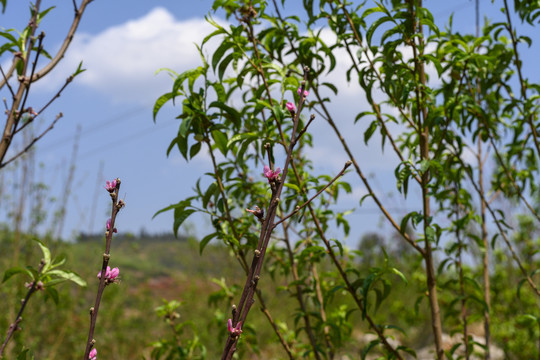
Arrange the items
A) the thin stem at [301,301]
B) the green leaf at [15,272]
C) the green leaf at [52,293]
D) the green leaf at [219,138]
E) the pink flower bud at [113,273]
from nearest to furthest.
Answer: the pink flower bud at [113,273] < the green leaf at [15,272] < the green leaf at [52,293] < the green leaf at [219,138] < the thin stem at [301,301]

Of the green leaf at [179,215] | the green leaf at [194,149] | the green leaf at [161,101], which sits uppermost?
the green leaf at [161,101]

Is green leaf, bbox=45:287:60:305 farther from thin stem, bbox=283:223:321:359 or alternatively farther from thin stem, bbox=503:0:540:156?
thin stem, bbox=503:0:540:156

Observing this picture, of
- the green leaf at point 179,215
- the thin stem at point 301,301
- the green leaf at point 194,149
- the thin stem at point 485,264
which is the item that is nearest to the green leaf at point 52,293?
the green leaf at point 179,215

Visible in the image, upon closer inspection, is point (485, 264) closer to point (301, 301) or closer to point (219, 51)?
point (301, 301)

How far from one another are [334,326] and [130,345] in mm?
6544

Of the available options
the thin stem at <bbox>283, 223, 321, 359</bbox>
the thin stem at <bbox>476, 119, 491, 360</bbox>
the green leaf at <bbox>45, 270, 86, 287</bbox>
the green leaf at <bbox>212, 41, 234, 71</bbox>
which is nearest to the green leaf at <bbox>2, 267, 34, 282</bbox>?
the green leaf at <bbox>45, 270, 86, 287</bbox>

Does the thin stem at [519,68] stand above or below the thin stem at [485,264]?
above

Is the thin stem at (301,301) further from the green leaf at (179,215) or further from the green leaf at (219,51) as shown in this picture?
the green leaf at (219,51)

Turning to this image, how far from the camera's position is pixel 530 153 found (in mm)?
2775

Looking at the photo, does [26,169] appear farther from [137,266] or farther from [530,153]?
[137,266]

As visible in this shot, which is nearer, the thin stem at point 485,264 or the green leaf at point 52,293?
the green leaf at point 52,293

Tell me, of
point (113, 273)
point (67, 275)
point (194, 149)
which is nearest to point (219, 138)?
point (194, 149)

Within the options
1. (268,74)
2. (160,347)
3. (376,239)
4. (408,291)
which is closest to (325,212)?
(268,74)

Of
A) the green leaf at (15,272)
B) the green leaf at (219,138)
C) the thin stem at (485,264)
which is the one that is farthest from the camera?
the thin stem at (485,264)
